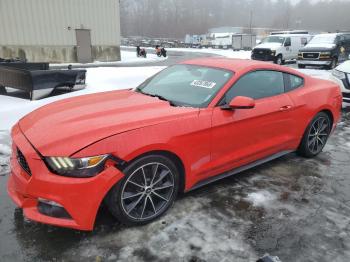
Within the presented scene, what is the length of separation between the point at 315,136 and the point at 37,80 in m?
6.19

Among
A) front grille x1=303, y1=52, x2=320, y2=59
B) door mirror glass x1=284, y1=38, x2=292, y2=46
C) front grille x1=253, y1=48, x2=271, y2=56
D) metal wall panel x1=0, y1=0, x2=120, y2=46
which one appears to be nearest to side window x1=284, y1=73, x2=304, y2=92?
front grille x1=303, y1=52, x2=320, y2=59

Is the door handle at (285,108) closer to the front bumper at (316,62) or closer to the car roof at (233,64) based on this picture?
the car roof at (233,64)

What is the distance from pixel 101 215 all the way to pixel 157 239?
0.68 metres

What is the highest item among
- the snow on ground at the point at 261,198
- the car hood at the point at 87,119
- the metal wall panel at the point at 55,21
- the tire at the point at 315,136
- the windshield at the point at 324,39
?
the metal wall panel at the point at 55,21

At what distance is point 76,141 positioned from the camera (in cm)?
285

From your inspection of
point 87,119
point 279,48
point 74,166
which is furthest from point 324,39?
point 74,166

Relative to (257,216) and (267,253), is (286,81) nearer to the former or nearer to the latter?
(257,216)

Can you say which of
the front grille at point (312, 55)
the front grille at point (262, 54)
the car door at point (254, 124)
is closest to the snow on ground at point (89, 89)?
the car door at point (254, 124)

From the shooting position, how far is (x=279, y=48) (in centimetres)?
2189

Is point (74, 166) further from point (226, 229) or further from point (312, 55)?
point (312, 55)

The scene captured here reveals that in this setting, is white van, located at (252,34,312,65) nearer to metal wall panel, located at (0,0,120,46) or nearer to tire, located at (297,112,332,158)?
metal wall panel, located at (0,0,120,46)

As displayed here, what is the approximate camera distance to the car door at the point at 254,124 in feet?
12.0

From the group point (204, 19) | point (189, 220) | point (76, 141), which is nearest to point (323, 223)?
point (189, 220)

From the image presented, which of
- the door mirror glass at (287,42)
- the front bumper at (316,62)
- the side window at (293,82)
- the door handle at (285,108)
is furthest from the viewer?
the door mirror glass at (287,42)
